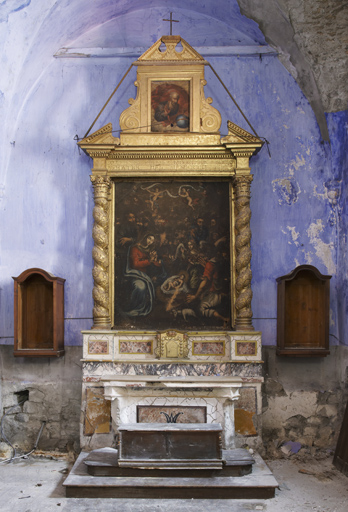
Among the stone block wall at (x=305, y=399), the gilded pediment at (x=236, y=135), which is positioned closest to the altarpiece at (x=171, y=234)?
the gilded pediment at (x=236, y=135)

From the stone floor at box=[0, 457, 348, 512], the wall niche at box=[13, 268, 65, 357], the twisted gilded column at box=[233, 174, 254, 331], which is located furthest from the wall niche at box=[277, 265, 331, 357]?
the wall niche at box=[13, 268, 65, 357]

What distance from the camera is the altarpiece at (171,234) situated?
19.3 ft

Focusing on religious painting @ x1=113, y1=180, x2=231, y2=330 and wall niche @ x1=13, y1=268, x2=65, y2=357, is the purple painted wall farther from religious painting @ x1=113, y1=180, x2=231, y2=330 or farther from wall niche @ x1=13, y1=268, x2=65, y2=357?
religious painting @ x1=113, y1=180, x2=231, y2=330

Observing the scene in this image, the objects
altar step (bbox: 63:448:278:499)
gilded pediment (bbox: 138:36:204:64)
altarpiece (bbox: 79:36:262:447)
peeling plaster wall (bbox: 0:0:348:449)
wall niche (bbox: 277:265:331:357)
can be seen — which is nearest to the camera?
altar step (bbox: 63:448:278:499)

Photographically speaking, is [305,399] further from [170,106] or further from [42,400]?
[170,106]

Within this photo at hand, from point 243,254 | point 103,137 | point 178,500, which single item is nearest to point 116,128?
point 103,137

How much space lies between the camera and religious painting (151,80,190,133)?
20.1 ft

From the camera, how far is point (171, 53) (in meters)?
6.11

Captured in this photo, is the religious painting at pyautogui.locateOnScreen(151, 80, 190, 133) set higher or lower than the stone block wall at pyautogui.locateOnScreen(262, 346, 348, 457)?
higher

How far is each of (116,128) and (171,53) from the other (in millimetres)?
1072

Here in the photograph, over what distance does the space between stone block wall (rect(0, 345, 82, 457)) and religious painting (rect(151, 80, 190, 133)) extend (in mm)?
2788

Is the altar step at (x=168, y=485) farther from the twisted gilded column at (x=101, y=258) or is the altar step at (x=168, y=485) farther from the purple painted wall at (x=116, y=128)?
the purple painted wall at (x=116, y=128)

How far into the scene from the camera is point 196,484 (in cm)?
468

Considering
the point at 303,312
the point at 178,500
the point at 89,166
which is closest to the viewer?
the point at 178,500
